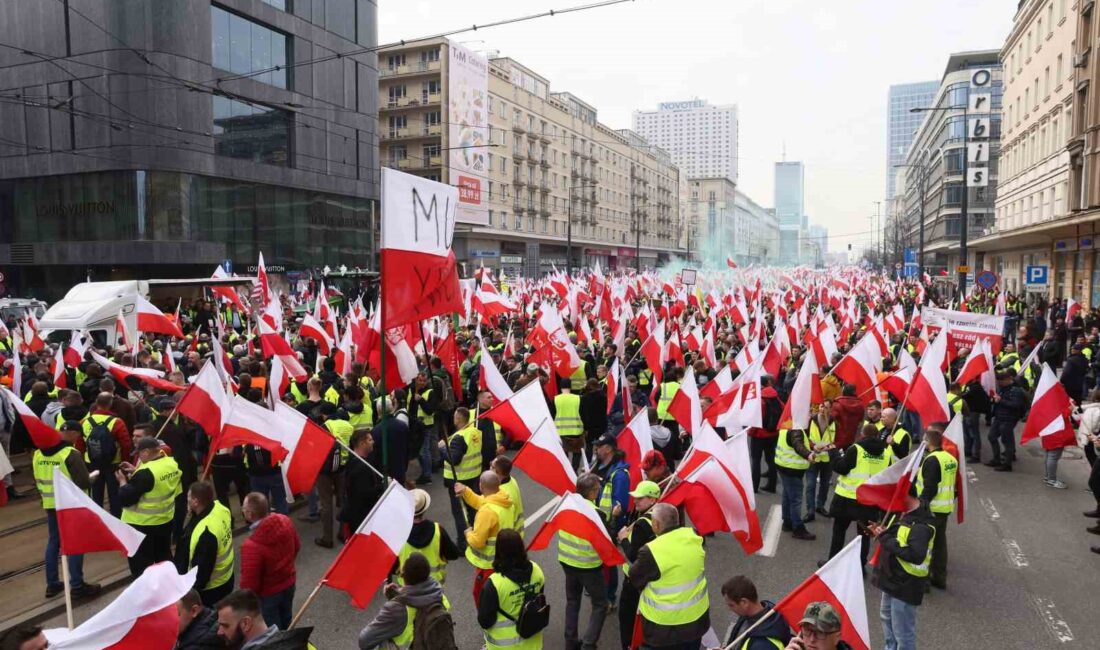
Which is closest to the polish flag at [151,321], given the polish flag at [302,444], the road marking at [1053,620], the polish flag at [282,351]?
the polish flag at [282,351]

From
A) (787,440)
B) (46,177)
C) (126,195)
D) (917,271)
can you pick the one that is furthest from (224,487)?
(917,271)

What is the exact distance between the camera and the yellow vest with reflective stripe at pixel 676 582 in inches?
183

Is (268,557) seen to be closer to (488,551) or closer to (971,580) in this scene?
(488,551)

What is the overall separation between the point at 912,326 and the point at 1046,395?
771 cm

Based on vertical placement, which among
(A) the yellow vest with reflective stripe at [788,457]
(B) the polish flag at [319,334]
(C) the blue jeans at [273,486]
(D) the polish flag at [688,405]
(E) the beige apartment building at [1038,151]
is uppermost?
(E) the beige apartment building at [1038,151]

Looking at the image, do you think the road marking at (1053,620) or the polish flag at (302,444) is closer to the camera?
the road marking at (1053,620)

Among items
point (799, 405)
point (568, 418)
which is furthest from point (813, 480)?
point (568, 418)

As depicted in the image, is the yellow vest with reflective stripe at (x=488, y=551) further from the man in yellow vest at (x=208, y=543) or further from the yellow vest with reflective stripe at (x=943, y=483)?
the yellow vest with reflective stripe at (x=943, y=483)

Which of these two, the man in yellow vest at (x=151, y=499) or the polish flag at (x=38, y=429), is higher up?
the polish flag at (x=38, y=429)

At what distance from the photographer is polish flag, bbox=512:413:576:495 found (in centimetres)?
650

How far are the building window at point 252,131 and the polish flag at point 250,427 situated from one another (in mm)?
30518

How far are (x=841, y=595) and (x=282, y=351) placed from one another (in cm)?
997

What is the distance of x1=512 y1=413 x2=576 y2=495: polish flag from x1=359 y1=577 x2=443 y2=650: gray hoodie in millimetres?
2032

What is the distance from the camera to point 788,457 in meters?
8.18
